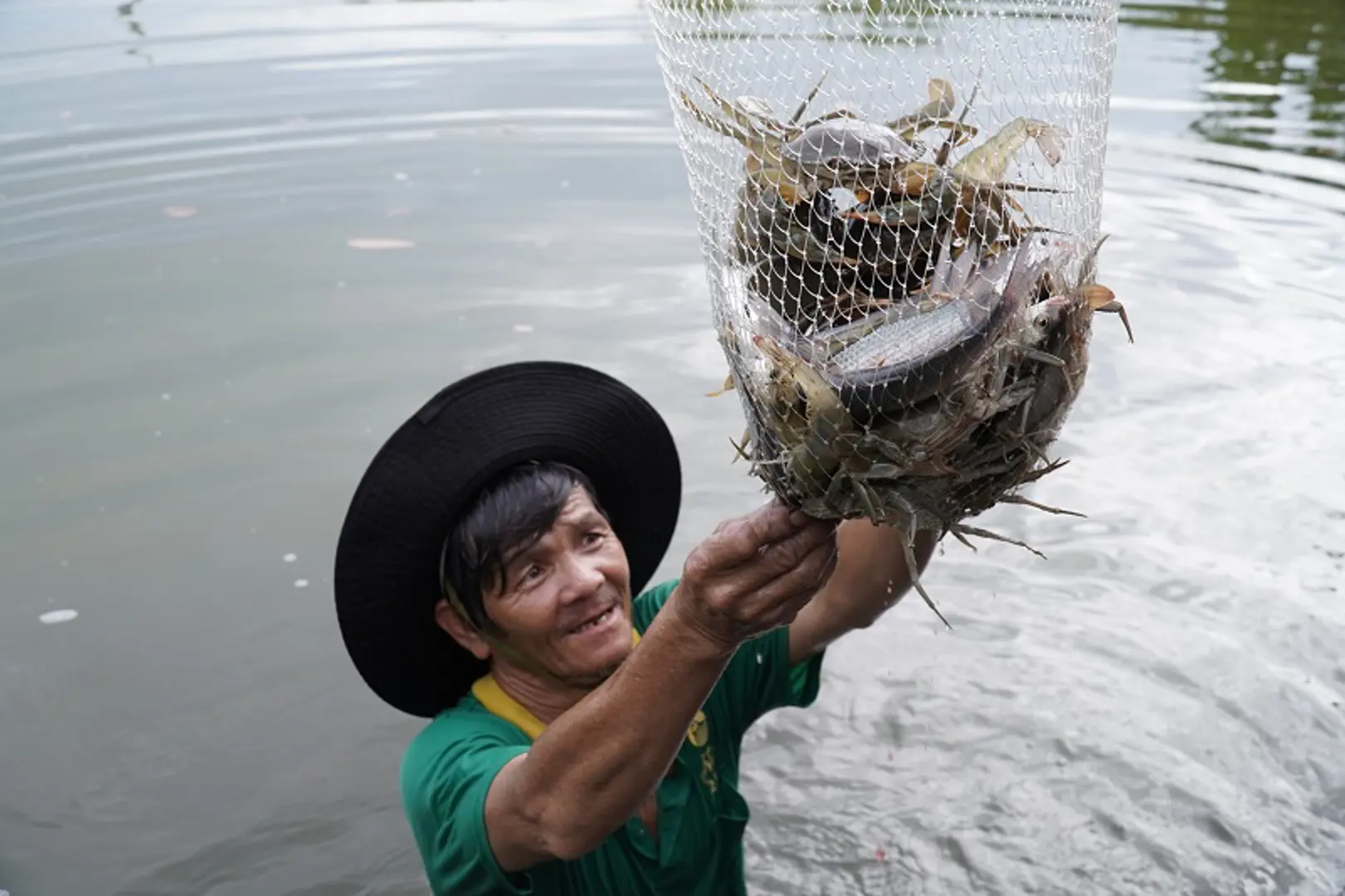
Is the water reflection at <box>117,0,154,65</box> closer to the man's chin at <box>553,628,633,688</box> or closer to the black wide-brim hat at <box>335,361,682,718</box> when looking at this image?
the black wide-brim hat at <box>335,361,682,718</box>

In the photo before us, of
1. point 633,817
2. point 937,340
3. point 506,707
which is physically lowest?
point 633,817

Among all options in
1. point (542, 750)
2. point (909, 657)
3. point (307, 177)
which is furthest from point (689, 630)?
point (307, 177)

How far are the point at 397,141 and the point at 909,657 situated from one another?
237 inches

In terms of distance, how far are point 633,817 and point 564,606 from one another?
1.43ft

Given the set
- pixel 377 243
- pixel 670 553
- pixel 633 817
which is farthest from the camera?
pixel 377 243

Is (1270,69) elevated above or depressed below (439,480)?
Answer: below

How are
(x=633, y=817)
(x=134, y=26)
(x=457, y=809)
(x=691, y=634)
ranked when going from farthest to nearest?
(x=134, y=26) → (x=633, y=817) → (x=457, y=809) → (x=691, y=634)

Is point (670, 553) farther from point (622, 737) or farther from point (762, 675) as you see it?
point (622, 737)

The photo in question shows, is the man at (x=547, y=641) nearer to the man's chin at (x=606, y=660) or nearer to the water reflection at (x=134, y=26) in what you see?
the man's chin at (x=606, y=660)

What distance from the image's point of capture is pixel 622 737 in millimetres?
1985

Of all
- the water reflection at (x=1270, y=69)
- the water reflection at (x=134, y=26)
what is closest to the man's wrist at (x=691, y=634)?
the water reflection at (x=1270, y=69)

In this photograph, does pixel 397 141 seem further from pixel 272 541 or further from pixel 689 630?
pixel 689 630

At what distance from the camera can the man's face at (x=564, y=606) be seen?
241 cm

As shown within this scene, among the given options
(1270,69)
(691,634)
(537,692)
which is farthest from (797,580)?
(1270,69)
